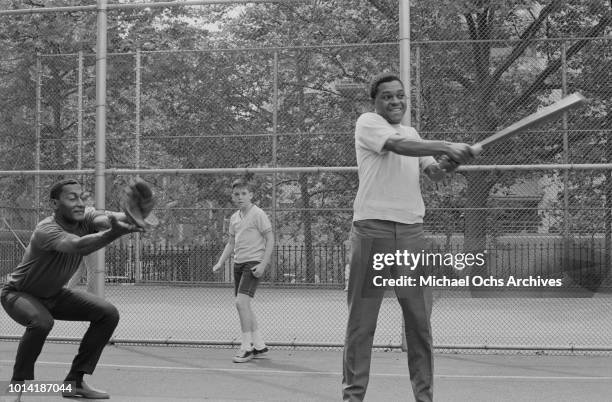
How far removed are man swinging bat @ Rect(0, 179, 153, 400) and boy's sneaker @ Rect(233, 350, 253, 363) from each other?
197 centimetres

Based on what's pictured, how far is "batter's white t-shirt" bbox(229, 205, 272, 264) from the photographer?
8.34 metres

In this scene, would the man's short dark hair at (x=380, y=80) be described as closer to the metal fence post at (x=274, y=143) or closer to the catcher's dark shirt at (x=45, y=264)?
the catcher's dark shirt at (x=45, y=264)

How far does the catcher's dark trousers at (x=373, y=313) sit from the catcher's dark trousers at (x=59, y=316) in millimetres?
2029

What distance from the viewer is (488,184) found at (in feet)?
47.5

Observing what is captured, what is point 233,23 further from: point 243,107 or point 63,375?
point 63,375

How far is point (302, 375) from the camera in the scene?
7.44 meters

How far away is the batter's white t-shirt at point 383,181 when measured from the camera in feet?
16.6

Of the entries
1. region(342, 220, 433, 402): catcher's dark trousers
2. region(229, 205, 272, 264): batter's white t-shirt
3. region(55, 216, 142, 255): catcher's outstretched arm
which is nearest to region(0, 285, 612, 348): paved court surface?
region(229, 205, 272, 264): batter's white t-shirt

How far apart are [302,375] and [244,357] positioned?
905 millimetres

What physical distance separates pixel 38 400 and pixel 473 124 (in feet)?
32.1

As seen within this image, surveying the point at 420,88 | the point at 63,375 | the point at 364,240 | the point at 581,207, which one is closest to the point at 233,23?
the point at 420,88

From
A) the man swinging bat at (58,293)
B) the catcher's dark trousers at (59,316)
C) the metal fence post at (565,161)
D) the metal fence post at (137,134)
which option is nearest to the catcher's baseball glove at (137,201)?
the man swinging bat at (58,293)

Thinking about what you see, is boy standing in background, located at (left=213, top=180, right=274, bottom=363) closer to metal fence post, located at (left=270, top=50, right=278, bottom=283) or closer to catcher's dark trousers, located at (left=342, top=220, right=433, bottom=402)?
catcher's dark trousers, located at (left=342, top=220, right=433, bottom=402)

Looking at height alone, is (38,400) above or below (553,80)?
below
